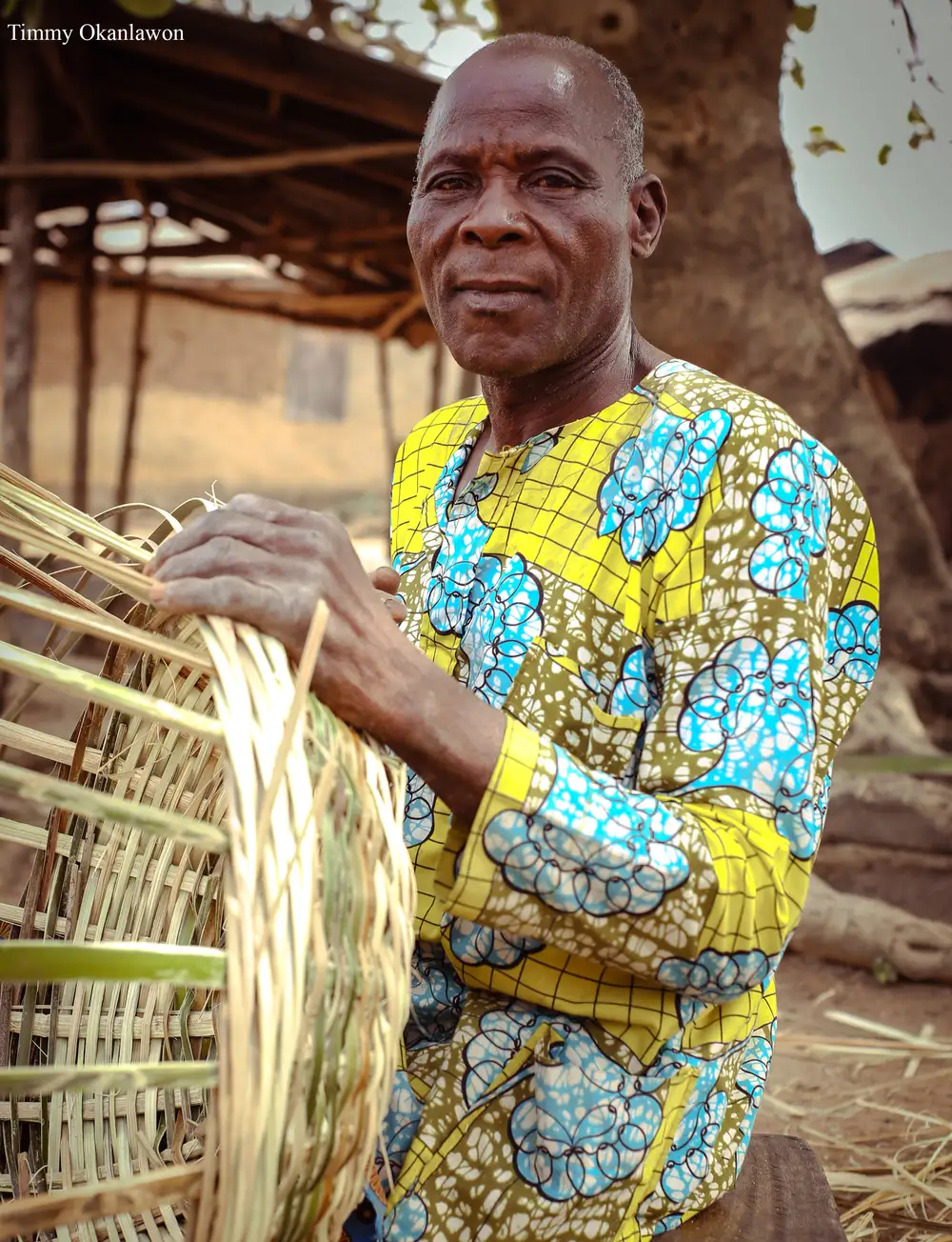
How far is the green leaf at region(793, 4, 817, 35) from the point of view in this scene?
3.72 meters

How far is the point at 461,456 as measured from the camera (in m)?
1.37

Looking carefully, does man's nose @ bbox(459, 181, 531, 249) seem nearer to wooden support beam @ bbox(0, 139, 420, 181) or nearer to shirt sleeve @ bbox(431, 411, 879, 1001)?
shirt sleeve @ bbox(431, 411, 879, 1001)

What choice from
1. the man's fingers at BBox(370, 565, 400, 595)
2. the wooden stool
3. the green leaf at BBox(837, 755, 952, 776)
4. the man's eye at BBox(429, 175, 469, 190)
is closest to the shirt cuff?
the man's fingers at BBox(370, 565, 400, 595)

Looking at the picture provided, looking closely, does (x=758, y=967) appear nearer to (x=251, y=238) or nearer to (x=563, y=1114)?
(x=563, y=1114)

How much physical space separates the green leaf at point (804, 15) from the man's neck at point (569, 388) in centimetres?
303

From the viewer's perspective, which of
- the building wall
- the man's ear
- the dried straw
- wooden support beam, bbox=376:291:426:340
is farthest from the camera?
the building wall

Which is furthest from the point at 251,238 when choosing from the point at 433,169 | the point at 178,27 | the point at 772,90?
the point at 433,169

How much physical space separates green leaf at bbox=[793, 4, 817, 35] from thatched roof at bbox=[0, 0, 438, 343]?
3.86 feet

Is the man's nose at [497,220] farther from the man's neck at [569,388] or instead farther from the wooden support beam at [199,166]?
the wooden support beam at [199,166]

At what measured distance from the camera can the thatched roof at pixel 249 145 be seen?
3.84 metres

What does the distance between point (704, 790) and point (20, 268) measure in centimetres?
420

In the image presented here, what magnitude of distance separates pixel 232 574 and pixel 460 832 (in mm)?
264

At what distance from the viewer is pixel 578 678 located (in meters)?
1.05

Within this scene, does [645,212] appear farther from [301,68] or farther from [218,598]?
[301,68]
